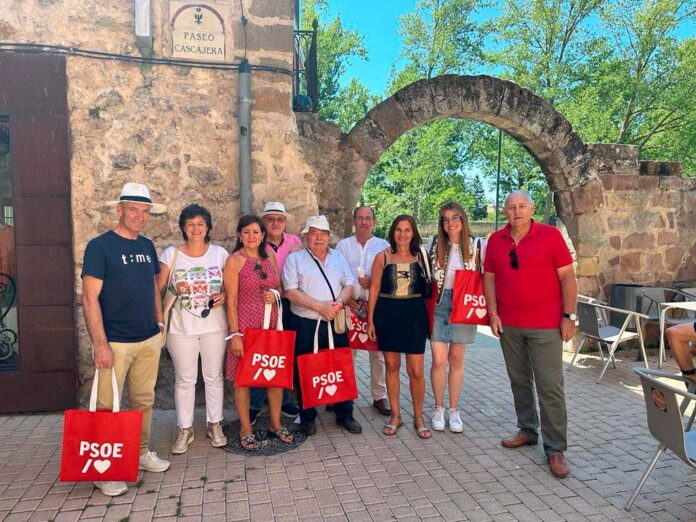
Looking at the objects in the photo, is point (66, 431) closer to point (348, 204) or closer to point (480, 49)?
point (348, 204)

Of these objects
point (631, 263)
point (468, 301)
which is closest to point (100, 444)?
point (468, 301)

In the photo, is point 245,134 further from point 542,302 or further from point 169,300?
point 542,302

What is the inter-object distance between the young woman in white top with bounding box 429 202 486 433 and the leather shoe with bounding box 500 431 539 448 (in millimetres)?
365

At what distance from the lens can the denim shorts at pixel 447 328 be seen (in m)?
3.74

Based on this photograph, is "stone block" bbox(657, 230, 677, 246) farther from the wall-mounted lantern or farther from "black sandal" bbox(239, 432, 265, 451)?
Result: the wall-mounted lantern

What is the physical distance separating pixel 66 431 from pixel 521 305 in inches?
111

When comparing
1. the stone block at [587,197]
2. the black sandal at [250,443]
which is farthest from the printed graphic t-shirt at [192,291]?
the stone block at [587,197]

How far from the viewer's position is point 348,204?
5199mm

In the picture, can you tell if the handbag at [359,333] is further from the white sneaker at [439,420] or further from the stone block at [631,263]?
the stone block at [631,263]

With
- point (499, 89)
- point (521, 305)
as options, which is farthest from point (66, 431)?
point (499, 89)

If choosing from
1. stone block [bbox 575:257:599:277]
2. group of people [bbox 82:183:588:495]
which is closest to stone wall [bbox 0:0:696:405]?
group of people [bbox 82:183:588:495]

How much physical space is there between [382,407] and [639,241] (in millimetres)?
4487

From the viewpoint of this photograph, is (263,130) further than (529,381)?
Yes

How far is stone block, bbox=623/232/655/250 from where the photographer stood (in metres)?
6.51
